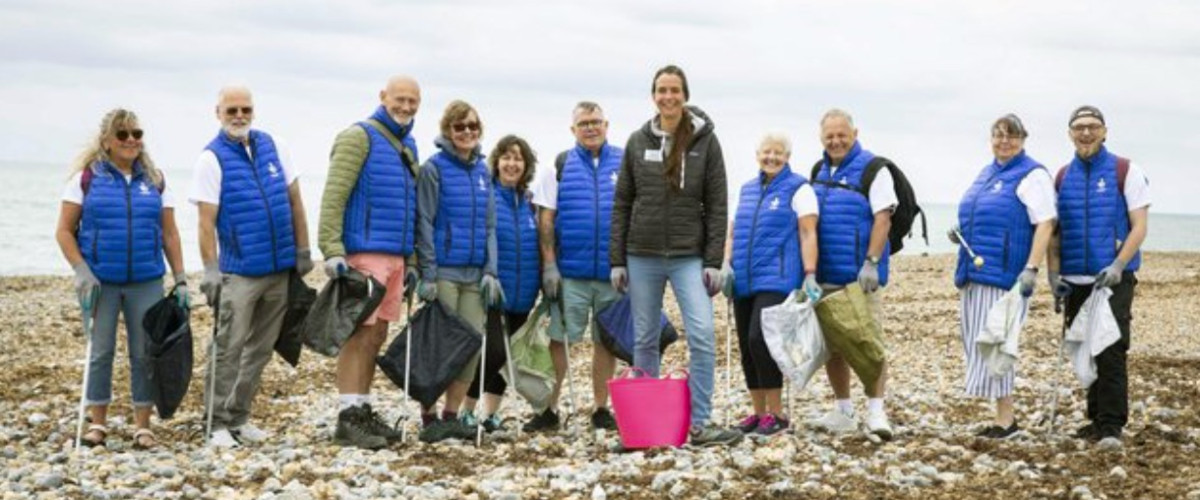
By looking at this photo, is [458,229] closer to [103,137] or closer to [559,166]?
[559,166]

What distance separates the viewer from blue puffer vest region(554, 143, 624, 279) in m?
9.32

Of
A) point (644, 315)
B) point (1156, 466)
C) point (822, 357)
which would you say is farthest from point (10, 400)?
point (1156, 466)

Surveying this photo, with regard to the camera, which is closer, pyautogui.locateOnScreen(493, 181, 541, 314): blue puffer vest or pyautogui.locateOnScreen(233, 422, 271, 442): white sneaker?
pyautogui.locateOnScreen(233, 422, 271, 442): white sneaker

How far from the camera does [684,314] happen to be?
877 cm

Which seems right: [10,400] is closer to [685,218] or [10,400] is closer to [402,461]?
[402,461]

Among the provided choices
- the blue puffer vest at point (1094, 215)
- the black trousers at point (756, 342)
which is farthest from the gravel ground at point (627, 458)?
the blue puffer vest at point (1094, 215)

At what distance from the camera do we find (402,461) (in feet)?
27.2

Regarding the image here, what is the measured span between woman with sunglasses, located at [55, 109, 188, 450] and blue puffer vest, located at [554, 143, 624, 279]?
2332mm

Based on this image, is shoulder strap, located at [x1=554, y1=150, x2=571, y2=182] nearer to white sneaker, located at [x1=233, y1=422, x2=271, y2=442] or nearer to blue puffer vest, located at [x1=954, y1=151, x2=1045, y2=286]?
white sneaker, located at [x1=233, y1=422, x2=271, y2=442]

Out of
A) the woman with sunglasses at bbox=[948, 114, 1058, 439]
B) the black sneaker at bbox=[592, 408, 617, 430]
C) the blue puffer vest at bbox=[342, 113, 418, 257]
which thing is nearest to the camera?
the blue puffer vest at bbox=[342, 113, 418, 257]

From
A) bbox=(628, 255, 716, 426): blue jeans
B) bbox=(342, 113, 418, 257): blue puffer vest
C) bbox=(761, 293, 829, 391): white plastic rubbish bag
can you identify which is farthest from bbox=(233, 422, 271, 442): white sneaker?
bbox=(761, 293, 829, 391): white plastic rubbish bag

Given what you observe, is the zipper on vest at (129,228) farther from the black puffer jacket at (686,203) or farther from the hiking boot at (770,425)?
the hiking boot at (770,425)

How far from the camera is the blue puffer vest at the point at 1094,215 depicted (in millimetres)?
9109

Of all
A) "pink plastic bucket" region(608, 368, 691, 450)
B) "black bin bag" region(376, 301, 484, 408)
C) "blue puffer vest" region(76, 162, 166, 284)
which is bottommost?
"pink plastic bucket" region(608, 368, 691, 450)
